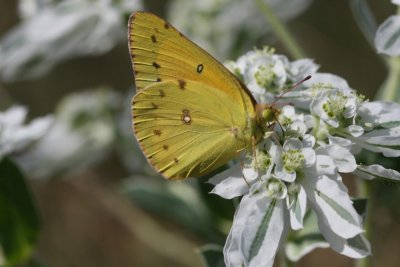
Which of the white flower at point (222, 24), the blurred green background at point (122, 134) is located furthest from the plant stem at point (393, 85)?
the white flower at point (222, 24)

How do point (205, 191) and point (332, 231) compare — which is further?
point (205, 191)

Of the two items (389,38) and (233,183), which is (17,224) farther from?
(389,38)

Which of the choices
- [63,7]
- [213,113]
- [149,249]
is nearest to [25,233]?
[213,113]

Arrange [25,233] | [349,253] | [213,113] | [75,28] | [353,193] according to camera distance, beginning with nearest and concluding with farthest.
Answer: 1. [349,253]
2. [213,113]
3. [25,233]
4. [75,28]
5. [353,193]

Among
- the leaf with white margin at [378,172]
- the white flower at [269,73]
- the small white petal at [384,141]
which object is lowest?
the leaf with white margin at [378,172]

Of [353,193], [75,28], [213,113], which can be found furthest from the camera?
[353,193]

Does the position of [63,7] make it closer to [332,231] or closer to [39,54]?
[39,54]

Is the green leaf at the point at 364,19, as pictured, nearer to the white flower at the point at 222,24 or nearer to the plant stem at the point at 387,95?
the plant stem at the point at 387,95
